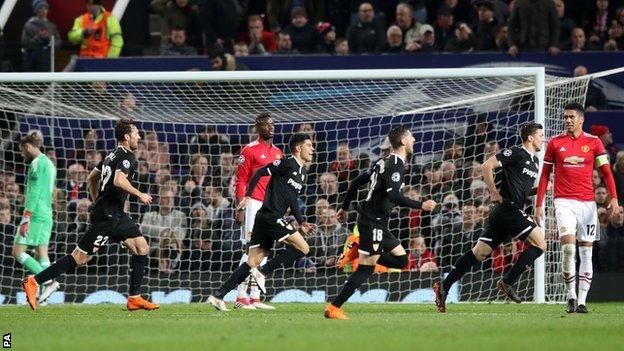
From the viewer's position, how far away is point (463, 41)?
1969 cm

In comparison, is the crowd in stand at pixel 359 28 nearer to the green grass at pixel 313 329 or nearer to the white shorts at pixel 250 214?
the white shorts at pixel 250 214

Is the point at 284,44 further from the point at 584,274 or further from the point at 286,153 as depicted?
the point at 584,274

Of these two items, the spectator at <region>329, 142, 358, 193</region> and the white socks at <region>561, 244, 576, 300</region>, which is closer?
the white socks at <region>561, 244, 576, 300</region>

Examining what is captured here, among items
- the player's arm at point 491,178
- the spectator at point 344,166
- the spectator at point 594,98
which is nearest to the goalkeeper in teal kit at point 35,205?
the spectator at point 344,166

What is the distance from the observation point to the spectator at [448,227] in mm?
17094

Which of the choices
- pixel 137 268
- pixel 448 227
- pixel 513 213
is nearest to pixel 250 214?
pixel 137 268

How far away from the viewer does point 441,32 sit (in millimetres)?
20438

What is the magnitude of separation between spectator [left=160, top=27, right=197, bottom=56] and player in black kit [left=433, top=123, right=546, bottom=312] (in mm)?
7763

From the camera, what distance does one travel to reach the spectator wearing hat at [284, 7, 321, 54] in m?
20.5

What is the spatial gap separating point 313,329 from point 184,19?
1113cm

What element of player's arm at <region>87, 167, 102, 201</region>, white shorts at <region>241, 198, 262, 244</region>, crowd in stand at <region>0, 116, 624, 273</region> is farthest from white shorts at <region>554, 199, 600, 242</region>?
player's arm at <region>87, 167, 102, 201</region>

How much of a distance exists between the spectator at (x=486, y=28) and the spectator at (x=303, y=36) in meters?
2.47

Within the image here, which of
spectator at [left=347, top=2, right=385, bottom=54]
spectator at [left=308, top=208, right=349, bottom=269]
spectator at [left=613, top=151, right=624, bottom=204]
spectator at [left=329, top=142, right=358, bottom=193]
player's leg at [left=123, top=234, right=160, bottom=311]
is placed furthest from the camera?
spectator at [left=347, top=2, right=385, bottom=54]

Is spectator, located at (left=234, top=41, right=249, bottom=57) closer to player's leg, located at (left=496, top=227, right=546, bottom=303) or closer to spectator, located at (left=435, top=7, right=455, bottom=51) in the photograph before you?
spectator, located at (left=435, top=7, right=455, bottom=51)
